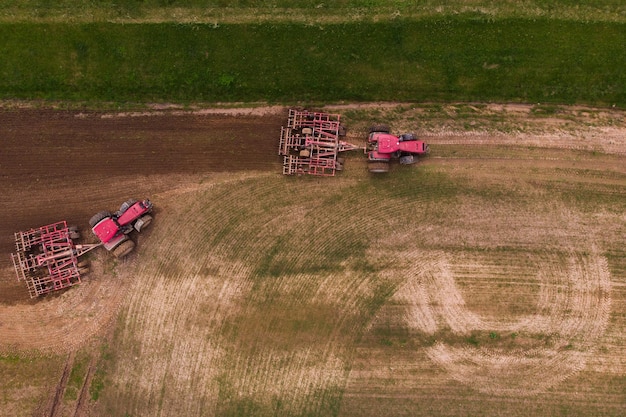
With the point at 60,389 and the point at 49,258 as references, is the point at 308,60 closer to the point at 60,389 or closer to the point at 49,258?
the point at 49,258

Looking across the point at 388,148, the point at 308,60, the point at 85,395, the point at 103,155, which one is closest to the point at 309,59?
Answer: the point at 308,60

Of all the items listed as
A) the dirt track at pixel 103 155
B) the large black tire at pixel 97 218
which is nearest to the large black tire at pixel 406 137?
the dirt track at pixel 103 155

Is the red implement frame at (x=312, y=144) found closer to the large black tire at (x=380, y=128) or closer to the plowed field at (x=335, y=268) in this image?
the plowed field at (x=335, y=268)

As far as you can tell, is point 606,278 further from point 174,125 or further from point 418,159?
point 174,125

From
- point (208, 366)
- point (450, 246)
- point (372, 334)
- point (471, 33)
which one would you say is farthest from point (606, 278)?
point (208, 366)

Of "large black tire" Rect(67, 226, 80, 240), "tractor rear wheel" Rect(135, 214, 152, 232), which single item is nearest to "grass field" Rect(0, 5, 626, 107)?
"tractor rear wheel" Rect(135, 214, 152, 232)

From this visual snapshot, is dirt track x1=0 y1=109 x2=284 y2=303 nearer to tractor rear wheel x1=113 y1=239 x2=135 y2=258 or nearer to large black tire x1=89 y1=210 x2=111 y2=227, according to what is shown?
large black tire x1=89 y1=210 x2=111 y2=227
